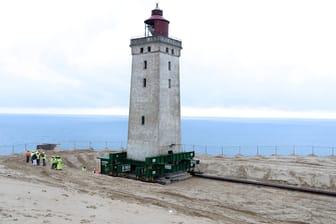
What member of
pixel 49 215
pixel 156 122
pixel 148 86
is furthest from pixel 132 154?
pixel 49 215

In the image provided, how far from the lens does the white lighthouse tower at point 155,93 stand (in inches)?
984

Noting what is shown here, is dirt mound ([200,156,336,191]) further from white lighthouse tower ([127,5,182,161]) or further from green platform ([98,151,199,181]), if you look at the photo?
white lighthouse tower ([127,5,182,161])

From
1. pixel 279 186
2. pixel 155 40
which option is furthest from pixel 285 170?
pixel 155 40

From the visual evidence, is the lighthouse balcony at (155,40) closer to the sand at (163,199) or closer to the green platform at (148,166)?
the green platform at (148,166)

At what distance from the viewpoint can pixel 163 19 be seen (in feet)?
87.1

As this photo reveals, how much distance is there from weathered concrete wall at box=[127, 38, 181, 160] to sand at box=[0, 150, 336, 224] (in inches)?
152

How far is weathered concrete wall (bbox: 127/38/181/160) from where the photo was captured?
24984 millimetres

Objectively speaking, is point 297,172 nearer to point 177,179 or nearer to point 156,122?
point 177,179

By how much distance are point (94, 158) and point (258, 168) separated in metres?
16.8

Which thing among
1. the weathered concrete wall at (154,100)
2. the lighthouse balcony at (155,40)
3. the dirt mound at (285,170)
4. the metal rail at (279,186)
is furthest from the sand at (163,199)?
the lighthouse balcony at (155,40)

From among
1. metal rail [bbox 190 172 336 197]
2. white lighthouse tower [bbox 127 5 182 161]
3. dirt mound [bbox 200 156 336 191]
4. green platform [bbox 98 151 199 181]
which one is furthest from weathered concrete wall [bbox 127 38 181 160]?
dirt mound [bbox 200 156 336 191]

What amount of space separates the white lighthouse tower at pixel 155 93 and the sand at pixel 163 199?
402 centimetres

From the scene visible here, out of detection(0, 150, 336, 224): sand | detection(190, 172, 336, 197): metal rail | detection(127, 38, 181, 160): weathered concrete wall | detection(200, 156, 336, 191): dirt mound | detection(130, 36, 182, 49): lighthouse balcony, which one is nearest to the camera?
detection(0, 150, 336, 224): sand

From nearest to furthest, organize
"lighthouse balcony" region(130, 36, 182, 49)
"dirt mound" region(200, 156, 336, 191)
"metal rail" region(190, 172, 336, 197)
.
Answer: "metal rail" region(190, 172, 336, 197) → "dirt mound" region(200, 156, 336, 191) → "lighthouse balcony" region(130, 36, 182, 49)
